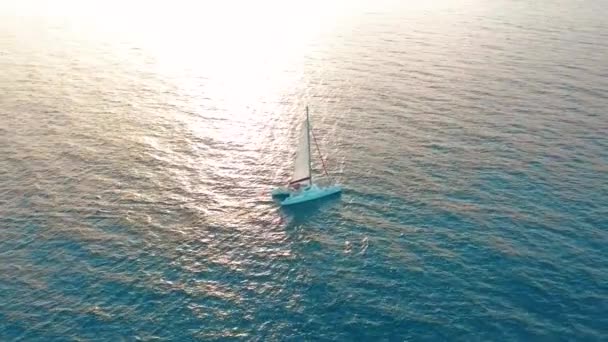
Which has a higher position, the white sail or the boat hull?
the white sail

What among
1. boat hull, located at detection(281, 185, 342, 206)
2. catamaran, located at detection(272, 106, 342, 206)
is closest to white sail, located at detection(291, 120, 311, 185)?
catamaran, located at detection(272, 106, 342, 206)

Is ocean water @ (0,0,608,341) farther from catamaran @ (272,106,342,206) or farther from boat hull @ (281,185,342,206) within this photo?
catamaran @ (272,106,342,206)

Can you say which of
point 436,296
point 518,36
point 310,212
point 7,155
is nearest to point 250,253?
point 310,212

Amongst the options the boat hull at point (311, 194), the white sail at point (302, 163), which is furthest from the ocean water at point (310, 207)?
the white sail at point (302, 163)

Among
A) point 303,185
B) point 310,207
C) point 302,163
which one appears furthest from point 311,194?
point 302,163

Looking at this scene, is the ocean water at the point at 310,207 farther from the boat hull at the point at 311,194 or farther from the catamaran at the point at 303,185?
the catamaran at the point at 303,185

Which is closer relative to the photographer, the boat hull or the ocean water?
the ocean water

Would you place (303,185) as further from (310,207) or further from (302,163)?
(310,207)
